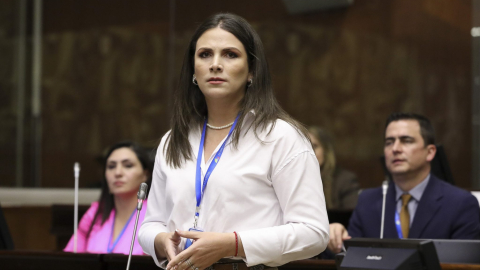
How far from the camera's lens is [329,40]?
5.90 metres

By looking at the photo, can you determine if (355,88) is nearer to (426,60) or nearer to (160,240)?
(426,60)

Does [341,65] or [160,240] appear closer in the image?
[160,240]

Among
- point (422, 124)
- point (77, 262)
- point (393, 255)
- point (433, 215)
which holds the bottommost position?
point (77, 262)

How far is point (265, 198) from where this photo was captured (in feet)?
4.94

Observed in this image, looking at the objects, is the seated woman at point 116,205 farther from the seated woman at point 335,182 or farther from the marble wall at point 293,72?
the marble wall at point 293,72

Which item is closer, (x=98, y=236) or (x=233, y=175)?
(x=233, y=175)

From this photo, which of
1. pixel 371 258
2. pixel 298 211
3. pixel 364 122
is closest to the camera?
pixel 298 211

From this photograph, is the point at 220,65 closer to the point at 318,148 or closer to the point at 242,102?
the point at 242,102

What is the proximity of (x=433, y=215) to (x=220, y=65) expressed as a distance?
1.92 m

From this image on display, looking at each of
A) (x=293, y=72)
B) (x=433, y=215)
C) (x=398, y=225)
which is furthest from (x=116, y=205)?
(x=293, y=72)

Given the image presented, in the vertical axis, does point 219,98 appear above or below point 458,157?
above

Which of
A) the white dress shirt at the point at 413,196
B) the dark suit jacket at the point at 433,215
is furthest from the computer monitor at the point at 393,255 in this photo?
the white dress shirt at the point at 413,196

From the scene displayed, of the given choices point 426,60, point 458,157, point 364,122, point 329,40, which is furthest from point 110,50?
point 458,157

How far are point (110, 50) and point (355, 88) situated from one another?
2643 millimetres
